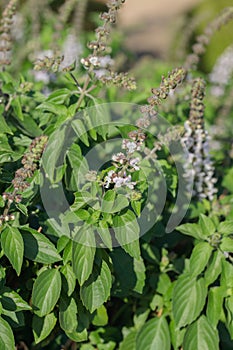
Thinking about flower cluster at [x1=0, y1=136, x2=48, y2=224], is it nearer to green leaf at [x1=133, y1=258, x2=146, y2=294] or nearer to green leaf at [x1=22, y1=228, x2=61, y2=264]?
green leaf at [x1=22, y1=228, x2=61, y2=264]

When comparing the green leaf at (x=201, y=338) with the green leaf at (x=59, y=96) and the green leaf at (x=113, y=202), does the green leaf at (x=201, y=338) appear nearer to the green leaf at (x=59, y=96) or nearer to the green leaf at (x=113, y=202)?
the green leaf at (x=113, y=202)

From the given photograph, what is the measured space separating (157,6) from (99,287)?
56.4 ft

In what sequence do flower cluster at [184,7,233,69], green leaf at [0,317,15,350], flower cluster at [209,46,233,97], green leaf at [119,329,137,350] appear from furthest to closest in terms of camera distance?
flower cluster at [209,46,233,97]
flower cluster at [184,7,233,69]
green leaf at [119,329,137,350]
green leaf at [0,317,15,350]

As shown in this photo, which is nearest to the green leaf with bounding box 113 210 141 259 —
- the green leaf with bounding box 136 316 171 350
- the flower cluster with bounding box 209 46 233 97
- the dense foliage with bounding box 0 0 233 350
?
the dense foliage with bounding box 0 0 233 350

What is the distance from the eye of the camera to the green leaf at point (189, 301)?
81.6 inches

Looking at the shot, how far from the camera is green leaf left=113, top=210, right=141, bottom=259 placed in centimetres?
178

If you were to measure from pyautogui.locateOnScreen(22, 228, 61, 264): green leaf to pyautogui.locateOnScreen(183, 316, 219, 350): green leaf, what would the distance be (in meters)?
0.58

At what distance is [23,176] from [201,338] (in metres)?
0.87

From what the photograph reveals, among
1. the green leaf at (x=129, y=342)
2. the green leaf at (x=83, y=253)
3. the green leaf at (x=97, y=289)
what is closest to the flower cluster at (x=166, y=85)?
the green leaf at (x=83, y=253)

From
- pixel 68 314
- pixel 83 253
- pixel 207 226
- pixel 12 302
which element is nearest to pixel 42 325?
pixel 68 314

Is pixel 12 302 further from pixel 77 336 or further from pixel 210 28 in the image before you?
pixel 210 28

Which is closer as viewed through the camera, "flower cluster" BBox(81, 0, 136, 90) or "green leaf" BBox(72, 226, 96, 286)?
"green leaf" BBox(72, 226, 96, 286)

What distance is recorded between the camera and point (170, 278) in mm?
2459

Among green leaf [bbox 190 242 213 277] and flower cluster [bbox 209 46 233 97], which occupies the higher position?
flower cluster [bbox 209 46 233 97]
